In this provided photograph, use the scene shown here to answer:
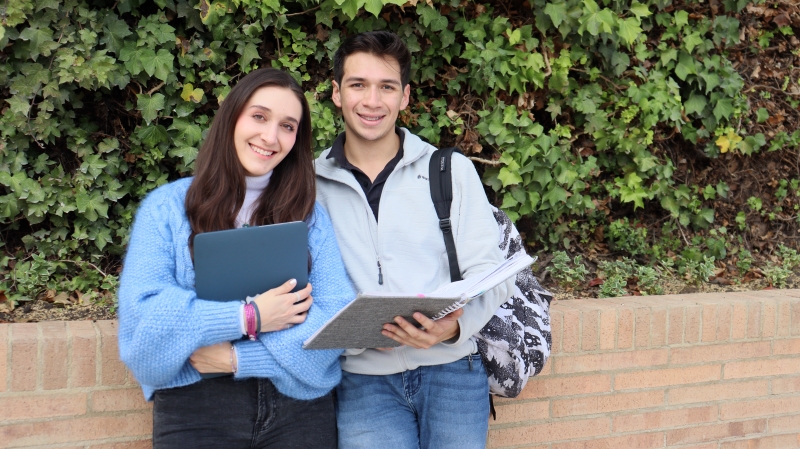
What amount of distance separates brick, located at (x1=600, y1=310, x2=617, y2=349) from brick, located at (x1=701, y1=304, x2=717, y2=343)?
53 cm

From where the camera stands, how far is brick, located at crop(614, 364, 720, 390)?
355 cm

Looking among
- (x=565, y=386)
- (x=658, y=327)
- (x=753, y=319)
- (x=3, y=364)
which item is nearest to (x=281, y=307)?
(x=3, y=364)

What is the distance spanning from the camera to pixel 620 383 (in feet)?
11.6

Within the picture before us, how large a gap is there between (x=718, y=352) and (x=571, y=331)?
35.3 inches

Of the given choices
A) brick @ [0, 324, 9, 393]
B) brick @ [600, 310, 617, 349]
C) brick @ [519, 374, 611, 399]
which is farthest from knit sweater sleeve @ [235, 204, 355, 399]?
brick @ [600, 310, 617, 349]

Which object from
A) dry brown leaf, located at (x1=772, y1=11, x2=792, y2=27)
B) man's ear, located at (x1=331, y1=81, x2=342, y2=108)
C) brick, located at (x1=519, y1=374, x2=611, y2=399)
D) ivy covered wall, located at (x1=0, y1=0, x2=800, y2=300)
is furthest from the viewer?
dry brown leaf, located at (x1=772, y1=11, x2=792, y2=27)

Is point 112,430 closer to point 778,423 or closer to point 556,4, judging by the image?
point 556,4

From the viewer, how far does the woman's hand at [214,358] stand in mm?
2199

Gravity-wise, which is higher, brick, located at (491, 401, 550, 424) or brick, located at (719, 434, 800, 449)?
brick, located at (491, 401, 550, 424)

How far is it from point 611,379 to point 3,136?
2.90 metres

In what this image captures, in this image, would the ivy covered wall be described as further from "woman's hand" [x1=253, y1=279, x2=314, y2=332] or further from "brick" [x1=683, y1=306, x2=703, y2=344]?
"woman's hand" [x1=253, y1=279, x2=314, y2=332]

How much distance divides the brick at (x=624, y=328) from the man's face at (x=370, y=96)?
1.47m

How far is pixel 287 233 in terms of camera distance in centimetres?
220

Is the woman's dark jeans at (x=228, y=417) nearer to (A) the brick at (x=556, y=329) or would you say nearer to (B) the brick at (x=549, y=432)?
(B) the brick at (x=549, y=432)
